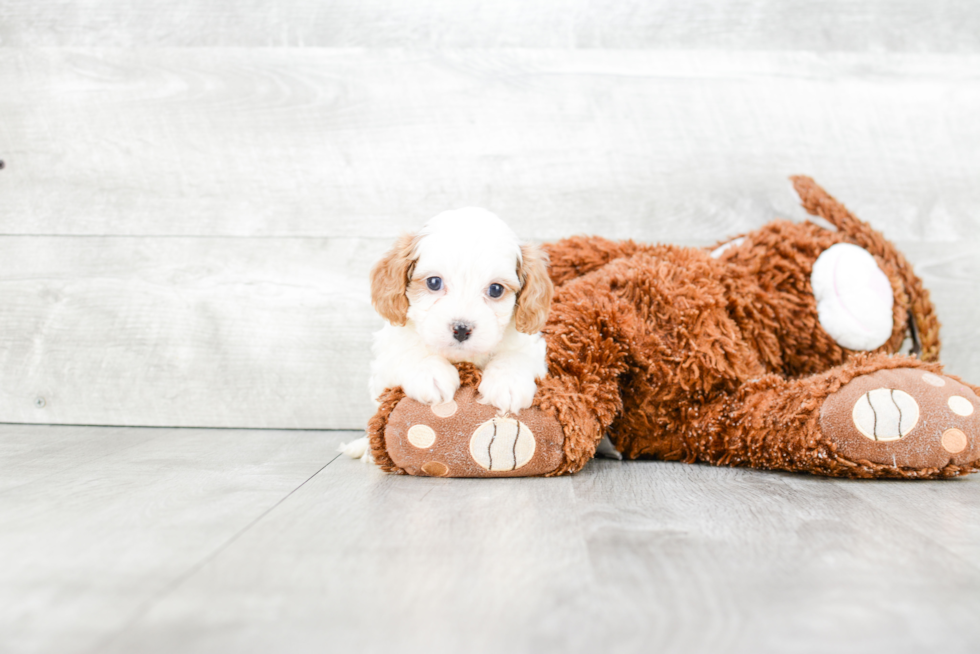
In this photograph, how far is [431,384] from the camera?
1.30 meters

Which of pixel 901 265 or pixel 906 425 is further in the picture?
pixel 901 265

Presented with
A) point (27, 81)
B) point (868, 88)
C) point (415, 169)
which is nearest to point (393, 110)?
point (415, 169)

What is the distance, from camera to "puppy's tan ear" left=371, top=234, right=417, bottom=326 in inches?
51.4

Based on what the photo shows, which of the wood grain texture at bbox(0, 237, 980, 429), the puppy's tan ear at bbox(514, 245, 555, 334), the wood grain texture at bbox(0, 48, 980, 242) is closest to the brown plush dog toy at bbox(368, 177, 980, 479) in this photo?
the puppy's tan ear at bbox(514, 245, 555, 334)

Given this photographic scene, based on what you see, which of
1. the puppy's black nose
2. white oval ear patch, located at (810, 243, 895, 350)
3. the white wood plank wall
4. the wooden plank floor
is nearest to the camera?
the wooden plank floor

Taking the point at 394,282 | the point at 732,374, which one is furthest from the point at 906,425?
the point at 394,282

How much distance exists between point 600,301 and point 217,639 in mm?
1067

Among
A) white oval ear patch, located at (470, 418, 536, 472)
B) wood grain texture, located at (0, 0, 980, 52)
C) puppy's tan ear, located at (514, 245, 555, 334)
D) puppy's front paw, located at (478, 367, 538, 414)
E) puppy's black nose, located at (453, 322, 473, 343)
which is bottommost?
white oval ear patch, located at (470, 418, 536, 472)

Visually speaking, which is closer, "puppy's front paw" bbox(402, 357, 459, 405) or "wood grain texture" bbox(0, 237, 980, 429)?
"puppy's front paw" bbox(402, 357, 459, 405)

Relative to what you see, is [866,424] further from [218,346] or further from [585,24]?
[218,346]

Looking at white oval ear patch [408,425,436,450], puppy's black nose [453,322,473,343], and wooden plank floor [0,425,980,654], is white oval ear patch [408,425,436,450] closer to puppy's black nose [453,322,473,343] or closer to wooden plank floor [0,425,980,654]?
wooden plank floor [0,425,980,654]

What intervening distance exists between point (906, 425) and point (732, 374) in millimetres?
335

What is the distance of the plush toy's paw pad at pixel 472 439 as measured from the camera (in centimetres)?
128

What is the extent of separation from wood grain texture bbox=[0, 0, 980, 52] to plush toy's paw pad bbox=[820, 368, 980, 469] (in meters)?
1.13
